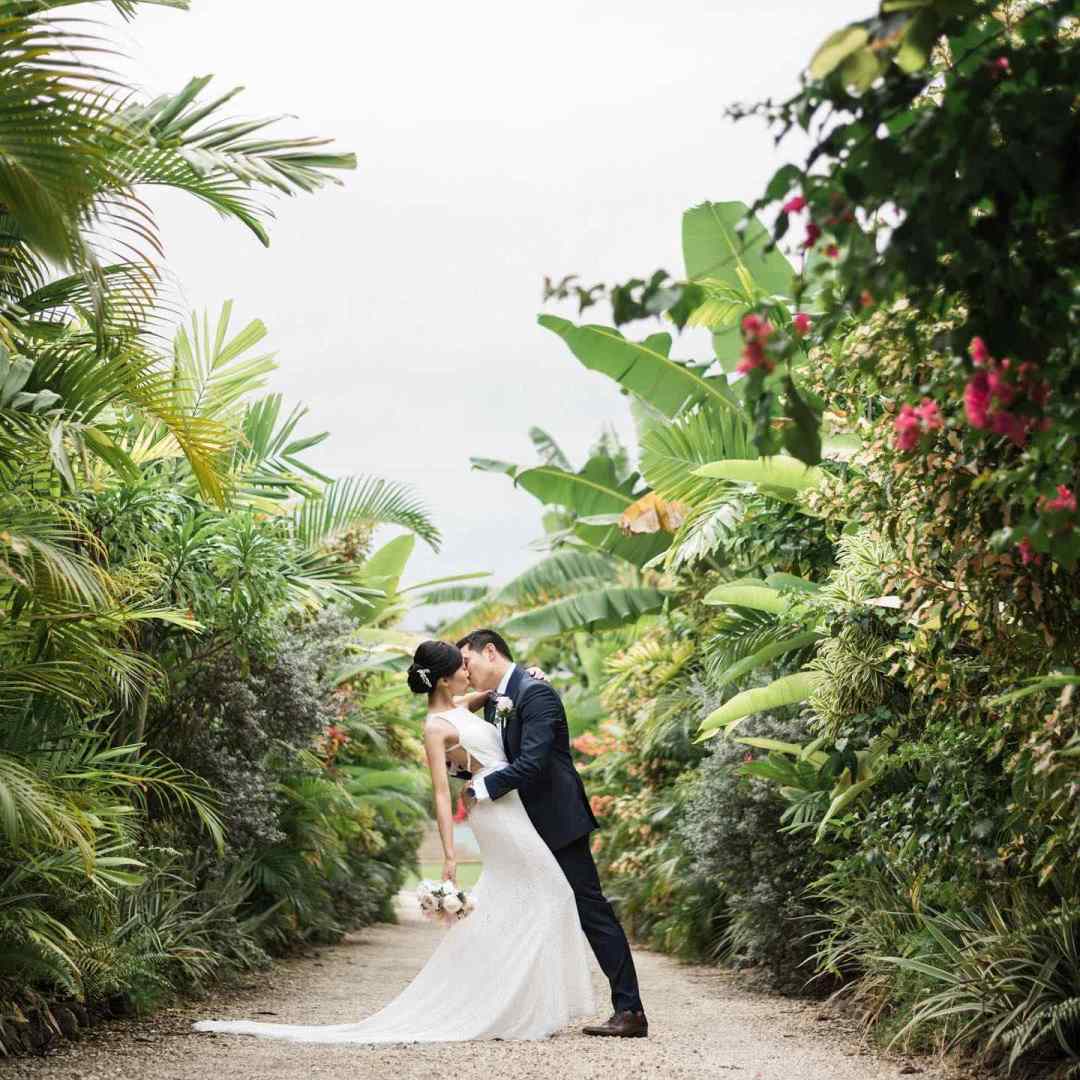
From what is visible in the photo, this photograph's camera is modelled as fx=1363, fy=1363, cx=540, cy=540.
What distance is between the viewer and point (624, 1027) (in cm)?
687

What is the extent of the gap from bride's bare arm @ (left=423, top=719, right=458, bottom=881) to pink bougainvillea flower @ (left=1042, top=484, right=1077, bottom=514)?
4104mm

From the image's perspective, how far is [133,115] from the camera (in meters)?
6.38

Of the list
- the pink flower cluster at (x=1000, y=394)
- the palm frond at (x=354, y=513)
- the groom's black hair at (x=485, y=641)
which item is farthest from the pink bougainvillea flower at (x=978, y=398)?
the palm frond at (x=354, y=513)

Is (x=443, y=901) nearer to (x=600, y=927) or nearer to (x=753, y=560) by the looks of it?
(x=600, y=927)

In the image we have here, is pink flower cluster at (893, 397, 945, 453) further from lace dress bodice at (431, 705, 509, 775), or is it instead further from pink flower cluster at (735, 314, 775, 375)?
lace dress bodice at (431, 705, 509, 775)

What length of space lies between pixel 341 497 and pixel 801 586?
568 centimetres

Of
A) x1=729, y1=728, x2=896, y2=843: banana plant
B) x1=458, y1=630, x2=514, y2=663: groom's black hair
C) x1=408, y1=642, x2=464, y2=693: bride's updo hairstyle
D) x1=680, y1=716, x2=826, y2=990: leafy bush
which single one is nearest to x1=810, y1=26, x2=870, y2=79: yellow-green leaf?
x1=729, y1=728, x2=896, y2=843: banana plant

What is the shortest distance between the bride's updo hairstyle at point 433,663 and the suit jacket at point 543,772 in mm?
401

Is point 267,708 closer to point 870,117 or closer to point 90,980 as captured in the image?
point 90,980

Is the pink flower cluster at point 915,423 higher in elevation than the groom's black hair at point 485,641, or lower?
higher

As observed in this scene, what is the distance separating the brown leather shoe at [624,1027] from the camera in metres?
6.88

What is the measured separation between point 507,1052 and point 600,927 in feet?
3.04

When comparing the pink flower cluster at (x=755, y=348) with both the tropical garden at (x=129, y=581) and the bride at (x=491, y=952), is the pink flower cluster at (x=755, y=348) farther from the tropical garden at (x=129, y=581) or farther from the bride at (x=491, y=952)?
the bride at (x=491, y=952)

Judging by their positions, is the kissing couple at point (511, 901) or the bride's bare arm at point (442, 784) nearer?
the kissing couple at point (511, 901)
